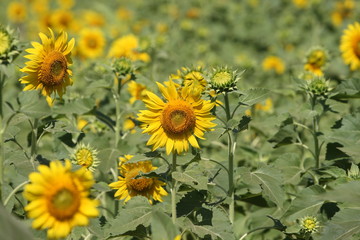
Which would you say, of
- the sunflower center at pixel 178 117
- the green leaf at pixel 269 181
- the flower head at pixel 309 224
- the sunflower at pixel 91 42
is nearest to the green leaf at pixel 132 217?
the sunflower center at pixel 178 117

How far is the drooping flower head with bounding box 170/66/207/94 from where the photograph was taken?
7.16ft

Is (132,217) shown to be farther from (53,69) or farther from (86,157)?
(53,69)

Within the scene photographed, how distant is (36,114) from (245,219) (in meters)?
1.35

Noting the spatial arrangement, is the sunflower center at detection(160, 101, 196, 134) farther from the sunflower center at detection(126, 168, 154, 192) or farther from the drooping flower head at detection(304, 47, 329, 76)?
the drooping flower head at detection(304, 47, 329, 76)

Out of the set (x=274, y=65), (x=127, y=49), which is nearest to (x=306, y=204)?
(x=127, y=49)

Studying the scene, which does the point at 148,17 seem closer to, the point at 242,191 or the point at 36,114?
the point at 242,191

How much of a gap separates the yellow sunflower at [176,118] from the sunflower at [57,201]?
1.62ft

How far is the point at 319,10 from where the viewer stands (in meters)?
6.97

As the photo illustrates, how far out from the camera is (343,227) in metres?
2.12

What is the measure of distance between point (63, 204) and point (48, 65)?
67cm

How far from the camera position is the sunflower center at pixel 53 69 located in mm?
2174

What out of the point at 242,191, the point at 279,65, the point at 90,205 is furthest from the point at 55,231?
the point at 279,65

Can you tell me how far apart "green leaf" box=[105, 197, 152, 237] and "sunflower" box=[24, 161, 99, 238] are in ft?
1.30

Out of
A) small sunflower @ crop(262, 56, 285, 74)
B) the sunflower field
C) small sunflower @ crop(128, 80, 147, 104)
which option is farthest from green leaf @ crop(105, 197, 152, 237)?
small sunflower @ crop(262, 56, 285, 74)
